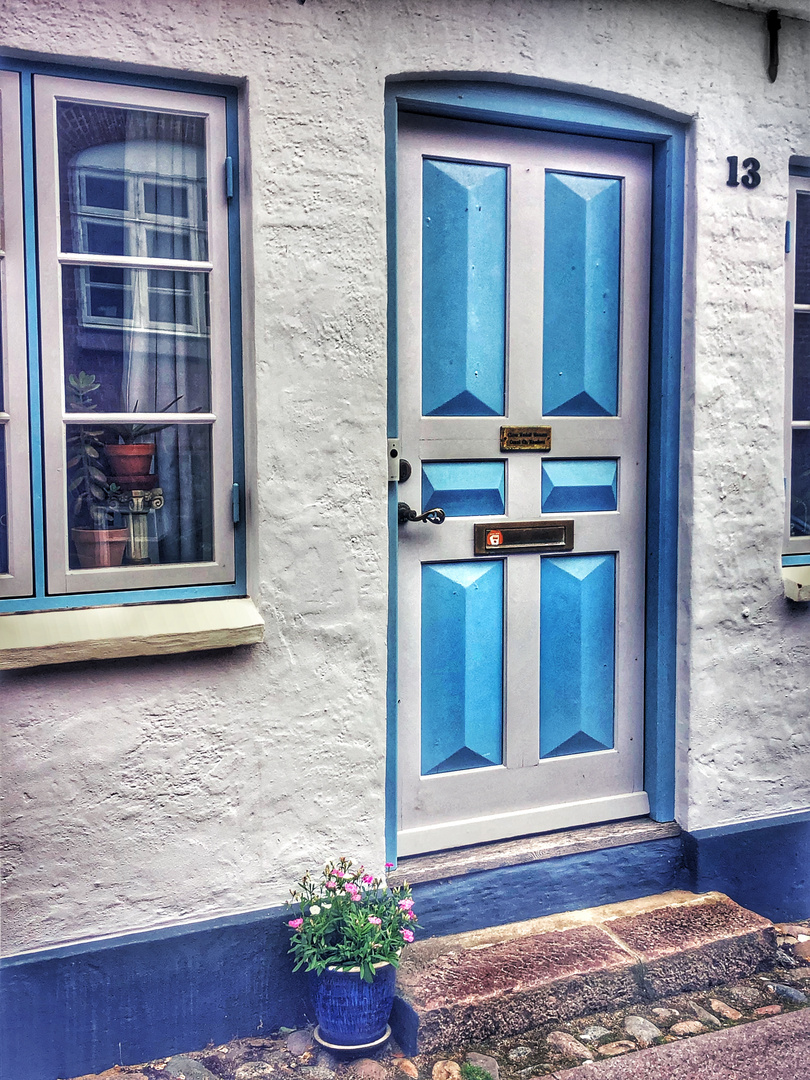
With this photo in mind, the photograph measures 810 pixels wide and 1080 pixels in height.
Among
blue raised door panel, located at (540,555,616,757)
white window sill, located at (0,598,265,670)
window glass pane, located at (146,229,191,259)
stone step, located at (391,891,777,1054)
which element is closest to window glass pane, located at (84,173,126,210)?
window glass pane, located at (146,229,191,259)

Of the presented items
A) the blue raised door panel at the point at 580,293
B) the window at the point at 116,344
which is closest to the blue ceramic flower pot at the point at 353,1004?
the window at the point at 116,344

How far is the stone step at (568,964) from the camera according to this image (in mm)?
2953

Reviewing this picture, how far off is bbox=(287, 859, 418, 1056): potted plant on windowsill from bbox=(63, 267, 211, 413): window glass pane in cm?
155

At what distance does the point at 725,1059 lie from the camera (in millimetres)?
Result: 2883

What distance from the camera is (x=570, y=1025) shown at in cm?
309

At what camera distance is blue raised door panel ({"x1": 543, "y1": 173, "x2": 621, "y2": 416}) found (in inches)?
138

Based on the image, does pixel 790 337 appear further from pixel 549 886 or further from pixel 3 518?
pixel 3 518

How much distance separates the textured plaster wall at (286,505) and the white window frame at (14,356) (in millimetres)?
242

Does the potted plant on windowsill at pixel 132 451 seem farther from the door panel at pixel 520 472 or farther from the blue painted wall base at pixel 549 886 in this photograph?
the blue painted wall base at pixel 549 886

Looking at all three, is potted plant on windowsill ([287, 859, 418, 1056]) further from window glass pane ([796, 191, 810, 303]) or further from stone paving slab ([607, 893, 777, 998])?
window glass pane ([796, 191, 810, 303])

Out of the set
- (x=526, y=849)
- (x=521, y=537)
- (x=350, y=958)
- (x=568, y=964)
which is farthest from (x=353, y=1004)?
(x=521, y=537)

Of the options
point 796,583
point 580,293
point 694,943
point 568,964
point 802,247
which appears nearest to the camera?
point 568,964

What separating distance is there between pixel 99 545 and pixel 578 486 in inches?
67.0

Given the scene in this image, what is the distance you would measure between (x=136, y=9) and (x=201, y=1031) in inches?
116
